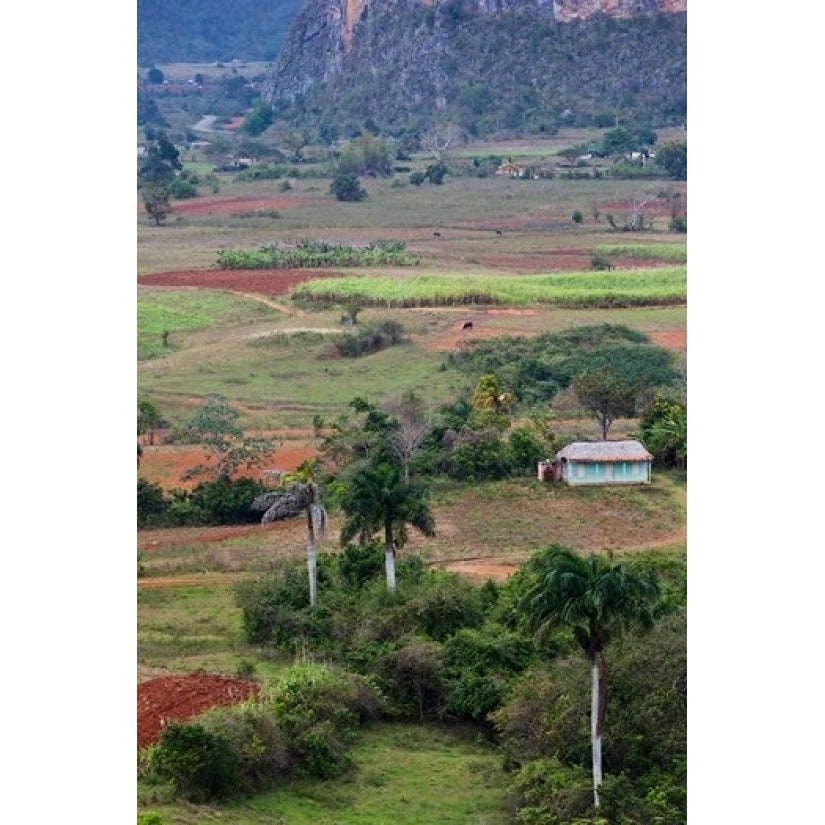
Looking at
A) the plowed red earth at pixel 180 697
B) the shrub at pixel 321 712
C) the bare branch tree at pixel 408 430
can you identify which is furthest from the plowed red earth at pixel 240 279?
the shrub at pixel 321 712

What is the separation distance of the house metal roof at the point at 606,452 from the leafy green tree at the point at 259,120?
36.1m

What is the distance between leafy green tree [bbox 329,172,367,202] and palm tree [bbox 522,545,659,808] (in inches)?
1331

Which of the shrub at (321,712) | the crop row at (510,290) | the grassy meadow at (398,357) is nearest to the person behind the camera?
the shrub at (321,712)

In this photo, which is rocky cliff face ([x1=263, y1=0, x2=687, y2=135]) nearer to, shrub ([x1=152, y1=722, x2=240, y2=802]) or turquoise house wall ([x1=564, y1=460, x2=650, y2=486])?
turquoise house wall ([x1=564, y1=460, x2=650, y2=486])

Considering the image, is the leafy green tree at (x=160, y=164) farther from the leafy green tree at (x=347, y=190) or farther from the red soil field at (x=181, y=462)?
the red soil field at (x=181, y=462)

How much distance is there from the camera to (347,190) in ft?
149

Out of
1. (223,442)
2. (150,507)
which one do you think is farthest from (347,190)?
(150,507)

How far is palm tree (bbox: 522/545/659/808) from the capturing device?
38.0 ft

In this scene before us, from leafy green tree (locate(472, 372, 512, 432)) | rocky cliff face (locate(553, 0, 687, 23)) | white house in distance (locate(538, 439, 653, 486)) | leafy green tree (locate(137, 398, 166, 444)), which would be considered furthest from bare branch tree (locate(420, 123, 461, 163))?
white house in distance (locate(538, 439, 653, 486))

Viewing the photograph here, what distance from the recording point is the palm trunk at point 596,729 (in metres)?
11.6

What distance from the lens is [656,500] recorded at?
786 inches
